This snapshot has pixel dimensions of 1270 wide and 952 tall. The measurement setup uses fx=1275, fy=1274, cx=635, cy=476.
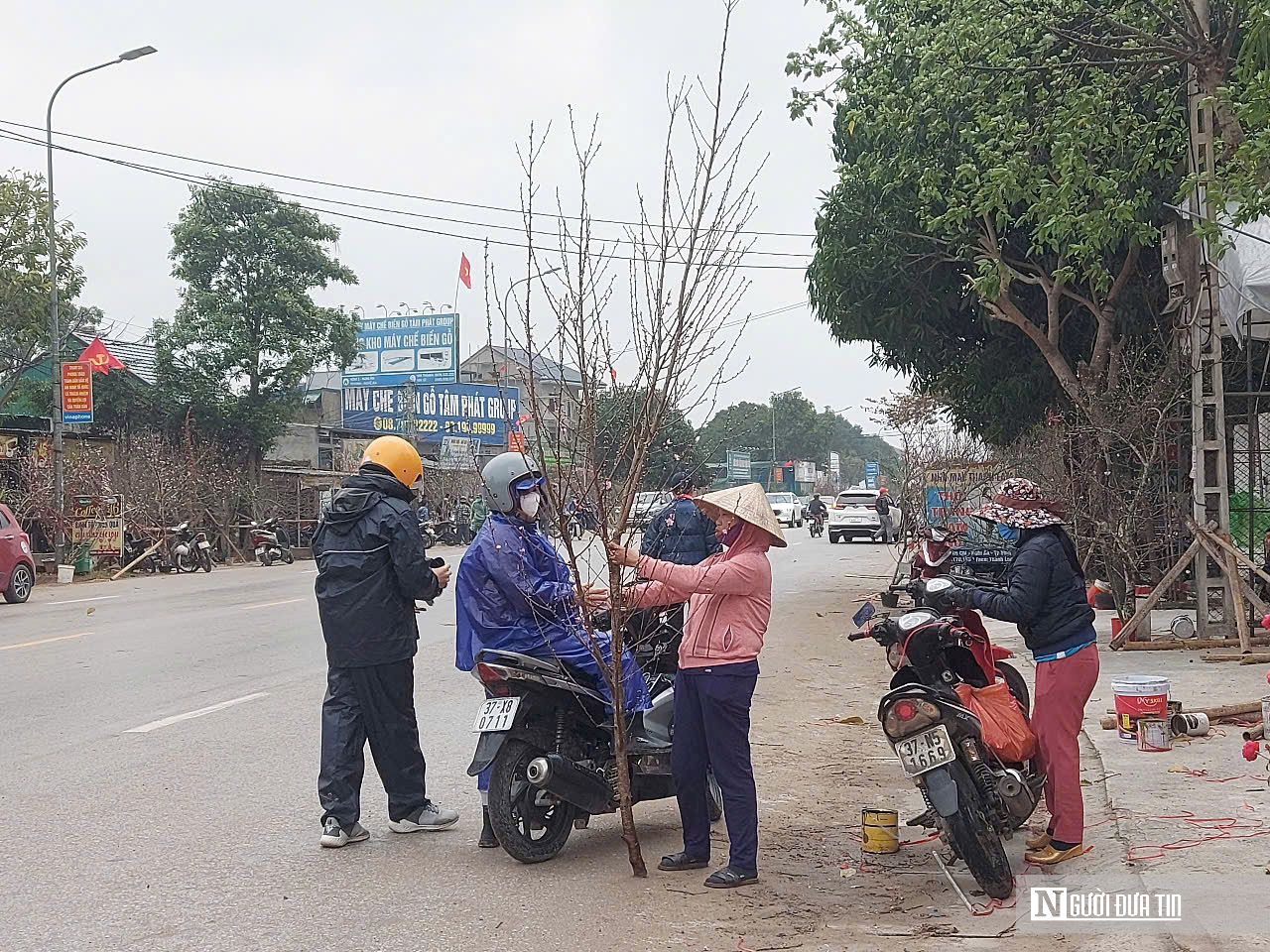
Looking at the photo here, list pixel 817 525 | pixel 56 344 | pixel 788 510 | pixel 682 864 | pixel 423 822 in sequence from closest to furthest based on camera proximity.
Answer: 1. pixel 682 864
2. pixel 423 822
3. pixel 56 344
4. pixel 817 525
5. pixel 788 510

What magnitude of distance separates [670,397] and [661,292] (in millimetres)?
438

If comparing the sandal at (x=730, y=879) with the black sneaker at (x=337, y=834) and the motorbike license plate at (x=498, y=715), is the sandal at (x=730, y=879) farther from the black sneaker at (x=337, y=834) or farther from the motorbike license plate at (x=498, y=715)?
the black sneaker at (x=337, y=834)

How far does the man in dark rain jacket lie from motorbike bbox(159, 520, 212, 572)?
80.7ft

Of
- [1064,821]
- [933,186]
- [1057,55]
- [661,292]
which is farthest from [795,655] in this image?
[661,292]

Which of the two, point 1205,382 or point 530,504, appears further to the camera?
point 1205,382

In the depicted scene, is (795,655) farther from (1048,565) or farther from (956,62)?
(1048,565)

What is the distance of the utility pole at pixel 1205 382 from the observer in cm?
1141

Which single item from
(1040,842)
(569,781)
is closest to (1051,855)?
(1040,842)

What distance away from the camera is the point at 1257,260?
11.3 meters

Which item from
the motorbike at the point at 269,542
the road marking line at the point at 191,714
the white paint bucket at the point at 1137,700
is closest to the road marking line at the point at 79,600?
the motorbike at the point at 269,542

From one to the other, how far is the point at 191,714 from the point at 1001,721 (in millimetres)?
6446

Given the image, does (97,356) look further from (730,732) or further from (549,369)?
(730,732)

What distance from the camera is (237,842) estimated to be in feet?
19.9

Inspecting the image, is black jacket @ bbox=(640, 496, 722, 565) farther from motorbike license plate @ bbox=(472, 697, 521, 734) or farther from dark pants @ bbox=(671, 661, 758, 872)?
dark pants @ bbox=(671, 661, 758, 872)
